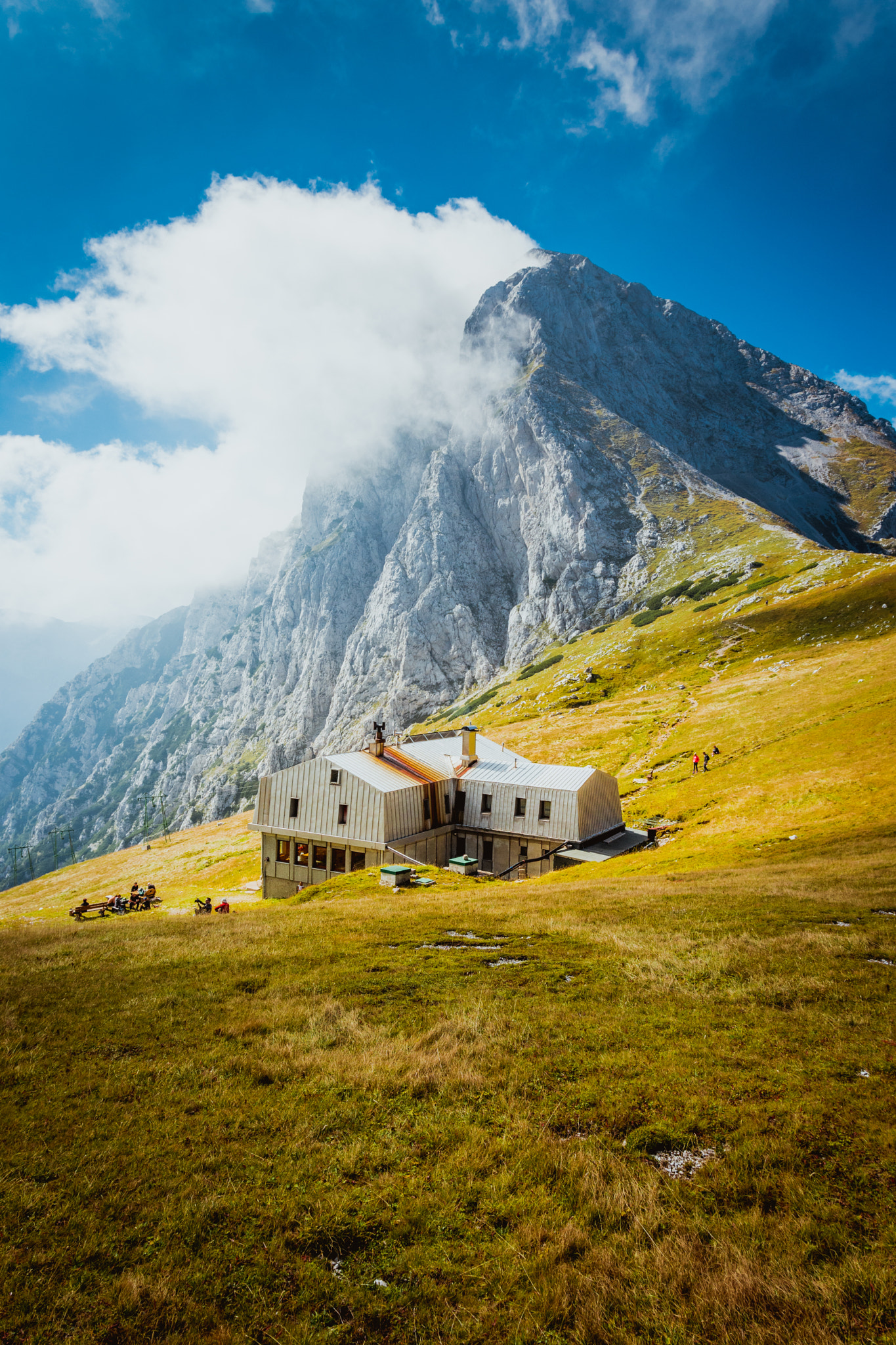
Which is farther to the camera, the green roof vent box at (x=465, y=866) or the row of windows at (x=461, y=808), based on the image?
the row of windows at (x=461, y=808)

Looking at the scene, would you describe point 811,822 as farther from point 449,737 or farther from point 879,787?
point 449,737

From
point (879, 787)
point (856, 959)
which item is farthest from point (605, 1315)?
point (879, 787)

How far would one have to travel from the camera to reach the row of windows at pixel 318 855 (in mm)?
45250

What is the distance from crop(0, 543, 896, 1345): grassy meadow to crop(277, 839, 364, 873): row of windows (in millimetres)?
23849

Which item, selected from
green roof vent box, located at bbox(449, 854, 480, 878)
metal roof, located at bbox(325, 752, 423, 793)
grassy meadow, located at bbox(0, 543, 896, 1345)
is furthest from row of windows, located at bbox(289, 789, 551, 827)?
grassy meadow, located at bbox(0, 543, 896, 1345)

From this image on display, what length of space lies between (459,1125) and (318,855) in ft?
134

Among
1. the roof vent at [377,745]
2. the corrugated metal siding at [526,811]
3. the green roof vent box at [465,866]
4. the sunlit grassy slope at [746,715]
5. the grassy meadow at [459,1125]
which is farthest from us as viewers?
the roof vent at [377,745]

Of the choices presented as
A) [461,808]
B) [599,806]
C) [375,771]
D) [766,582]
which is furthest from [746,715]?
[766,582]

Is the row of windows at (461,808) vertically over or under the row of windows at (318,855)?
over

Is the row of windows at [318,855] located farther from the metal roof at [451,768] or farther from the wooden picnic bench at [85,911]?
the wooden picnic bench at [85,911]

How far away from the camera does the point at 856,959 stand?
48.1 ft

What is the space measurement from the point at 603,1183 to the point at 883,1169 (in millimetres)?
3600

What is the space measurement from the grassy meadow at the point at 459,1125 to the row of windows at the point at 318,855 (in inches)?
939

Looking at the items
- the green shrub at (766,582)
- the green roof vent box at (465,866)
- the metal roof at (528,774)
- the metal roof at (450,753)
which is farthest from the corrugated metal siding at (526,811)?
the green shrub at (766,582)
